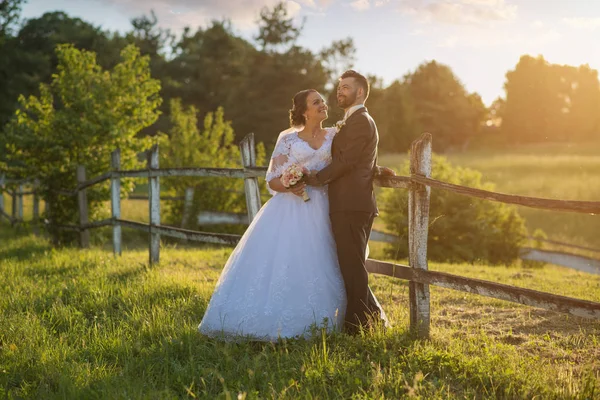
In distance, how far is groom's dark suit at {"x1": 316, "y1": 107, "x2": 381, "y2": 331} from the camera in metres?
4.69

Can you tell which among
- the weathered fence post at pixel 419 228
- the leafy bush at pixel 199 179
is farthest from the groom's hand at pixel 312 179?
the leafy bush at pixel 199 179

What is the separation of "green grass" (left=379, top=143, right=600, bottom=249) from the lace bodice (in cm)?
1378

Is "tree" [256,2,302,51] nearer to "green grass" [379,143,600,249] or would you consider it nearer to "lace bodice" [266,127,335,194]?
"green grass" [379,143,600,249]

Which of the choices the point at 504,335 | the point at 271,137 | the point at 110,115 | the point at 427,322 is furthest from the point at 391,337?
the point at 271,137

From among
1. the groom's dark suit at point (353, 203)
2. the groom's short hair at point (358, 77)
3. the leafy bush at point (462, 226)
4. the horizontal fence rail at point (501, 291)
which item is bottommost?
the leafy bush at point (462, 226)

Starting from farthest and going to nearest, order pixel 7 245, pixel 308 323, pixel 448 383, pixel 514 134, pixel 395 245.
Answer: pixel 514 134 → pixel 395 245 → pixel 7 245 → pixel 308 323 → pixel 448 383

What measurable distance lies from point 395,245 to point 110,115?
8162mm

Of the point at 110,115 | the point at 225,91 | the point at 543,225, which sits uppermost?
the point at 225,91

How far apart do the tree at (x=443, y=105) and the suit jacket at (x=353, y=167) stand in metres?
53.2

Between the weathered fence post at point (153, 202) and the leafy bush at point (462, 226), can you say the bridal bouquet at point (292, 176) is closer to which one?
the weathered fence post at point (153, 202)

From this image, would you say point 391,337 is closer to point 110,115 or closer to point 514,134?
point 110,115

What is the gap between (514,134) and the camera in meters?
62.3

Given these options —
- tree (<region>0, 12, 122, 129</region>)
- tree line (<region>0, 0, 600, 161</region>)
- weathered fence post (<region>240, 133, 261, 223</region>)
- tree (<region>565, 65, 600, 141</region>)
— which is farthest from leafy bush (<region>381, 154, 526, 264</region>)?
tree (<region>565, 65, 600, 141</region>)

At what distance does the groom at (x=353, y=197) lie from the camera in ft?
15.5
